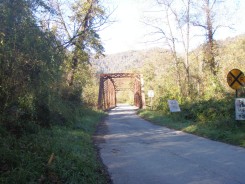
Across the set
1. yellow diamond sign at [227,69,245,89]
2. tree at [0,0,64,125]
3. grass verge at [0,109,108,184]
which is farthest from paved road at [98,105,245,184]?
tree at [0,0,64,125]

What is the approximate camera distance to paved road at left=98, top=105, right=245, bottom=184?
19.9 feet

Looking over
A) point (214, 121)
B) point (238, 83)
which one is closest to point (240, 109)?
point (238, 83)

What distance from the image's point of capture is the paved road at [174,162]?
6059 millimetres

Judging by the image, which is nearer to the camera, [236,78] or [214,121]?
[236,78]

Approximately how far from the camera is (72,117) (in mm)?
15109

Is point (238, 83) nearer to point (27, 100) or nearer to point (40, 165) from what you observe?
point (27, 100)

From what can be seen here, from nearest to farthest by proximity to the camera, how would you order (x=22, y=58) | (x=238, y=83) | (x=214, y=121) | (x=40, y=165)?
1. (x=40, y=165)
2. (x=22, y=58)
3. (x=238, y=83)
4. (x=214, y=121)

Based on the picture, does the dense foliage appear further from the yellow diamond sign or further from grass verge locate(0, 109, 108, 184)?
the yellow diamond sign

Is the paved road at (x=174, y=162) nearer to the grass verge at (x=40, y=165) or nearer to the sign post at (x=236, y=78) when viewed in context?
the grass verge at (x=40, y=165)

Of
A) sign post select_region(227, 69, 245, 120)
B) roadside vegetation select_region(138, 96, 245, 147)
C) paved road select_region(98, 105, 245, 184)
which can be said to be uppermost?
sign post select_region(227, 69, 245, 120)

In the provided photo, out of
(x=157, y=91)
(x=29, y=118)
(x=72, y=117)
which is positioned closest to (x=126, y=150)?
(x=29, y=118)

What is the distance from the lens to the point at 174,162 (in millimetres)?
7527

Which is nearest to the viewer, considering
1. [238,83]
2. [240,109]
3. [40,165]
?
[40,165]

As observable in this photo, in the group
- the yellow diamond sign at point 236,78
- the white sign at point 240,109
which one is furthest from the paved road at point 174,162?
the yellow diamond sign at point 236,78
